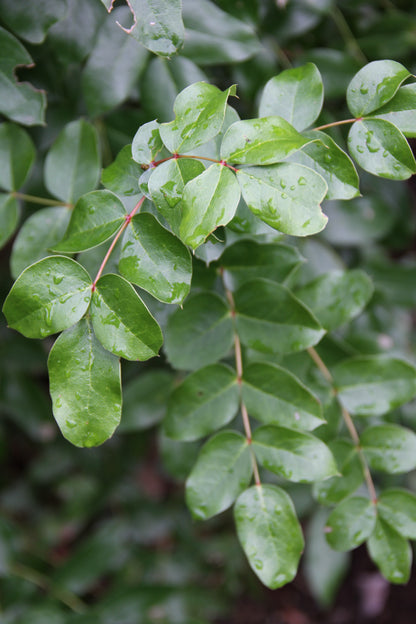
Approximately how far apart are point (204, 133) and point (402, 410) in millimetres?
1062

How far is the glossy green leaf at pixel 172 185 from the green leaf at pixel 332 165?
17 cm

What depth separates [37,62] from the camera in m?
1.10

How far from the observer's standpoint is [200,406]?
973 millimetres

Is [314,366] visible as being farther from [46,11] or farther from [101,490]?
[101,490]

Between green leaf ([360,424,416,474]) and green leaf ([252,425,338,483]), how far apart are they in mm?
220

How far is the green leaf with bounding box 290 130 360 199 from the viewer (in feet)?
2.43

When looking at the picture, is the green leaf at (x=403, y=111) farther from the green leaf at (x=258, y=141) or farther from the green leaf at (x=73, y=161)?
the green leaf at (x=73, y=161)

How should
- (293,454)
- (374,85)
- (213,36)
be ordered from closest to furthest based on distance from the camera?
(374,85)
(293,454)
(213,36)

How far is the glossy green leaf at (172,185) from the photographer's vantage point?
686 mm

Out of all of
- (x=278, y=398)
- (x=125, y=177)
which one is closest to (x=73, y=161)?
(x=125, y=177)

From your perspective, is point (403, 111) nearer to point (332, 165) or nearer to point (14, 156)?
point (332, 165)

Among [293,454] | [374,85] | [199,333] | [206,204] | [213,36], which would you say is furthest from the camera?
[213,36]

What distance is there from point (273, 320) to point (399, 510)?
43 cm

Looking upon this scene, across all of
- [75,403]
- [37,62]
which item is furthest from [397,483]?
[37,62]
